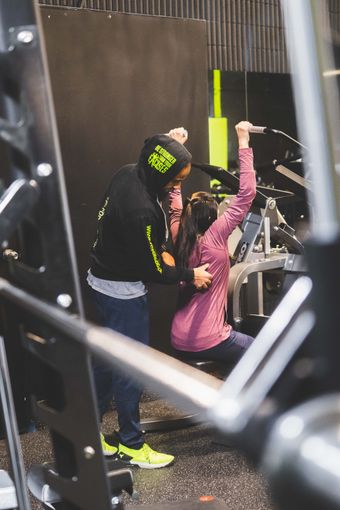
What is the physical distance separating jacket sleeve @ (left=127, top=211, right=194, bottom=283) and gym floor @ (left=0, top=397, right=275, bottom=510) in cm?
92

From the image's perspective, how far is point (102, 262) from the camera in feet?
11.3

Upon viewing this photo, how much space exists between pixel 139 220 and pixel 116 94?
143 cm

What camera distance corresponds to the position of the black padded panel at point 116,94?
4.21 metres

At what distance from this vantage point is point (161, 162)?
3309 mm

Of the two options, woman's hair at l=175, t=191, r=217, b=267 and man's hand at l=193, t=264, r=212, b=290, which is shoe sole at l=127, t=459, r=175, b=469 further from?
woman's hair at l=175, t=191, r=217, b=267

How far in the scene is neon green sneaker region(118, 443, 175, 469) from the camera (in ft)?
11.5

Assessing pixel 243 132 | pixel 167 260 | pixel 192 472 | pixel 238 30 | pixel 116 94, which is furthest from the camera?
pixel 238 30

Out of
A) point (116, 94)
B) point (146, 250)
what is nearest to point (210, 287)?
point (146, 250)

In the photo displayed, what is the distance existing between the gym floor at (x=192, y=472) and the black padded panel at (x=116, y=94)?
0.86 metres

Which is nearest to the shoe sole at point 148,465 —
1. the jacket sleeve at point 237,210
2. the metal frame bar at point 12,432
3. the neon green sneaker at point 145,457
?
the neon green sneaker at point 145,457

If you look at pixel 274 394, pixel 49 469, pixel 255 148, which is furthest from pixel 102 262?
pixel 255 148

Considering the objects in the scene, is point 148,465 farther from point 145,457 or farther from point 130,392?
point 130,392

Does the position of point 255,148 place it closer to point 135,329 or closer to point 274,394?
point 135,329

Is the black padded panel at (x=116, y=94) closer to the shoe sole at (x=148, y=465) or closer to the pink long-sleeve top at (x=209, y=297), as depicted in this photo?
the pink long-sleeve top at (x=209, y=297)
